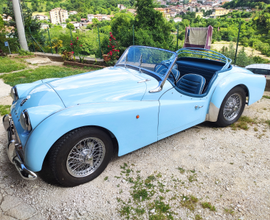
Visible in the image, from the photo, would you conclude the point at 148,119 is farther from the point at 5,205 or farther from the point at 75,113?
the point at 5,205

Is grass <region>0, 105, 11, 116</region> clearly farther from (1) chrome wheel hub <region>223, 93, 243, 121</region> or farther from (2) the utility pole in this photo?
(2) the utility pole

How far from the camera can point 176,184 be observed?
2695 mm

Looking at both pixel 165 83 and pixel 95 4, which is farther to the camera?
pixel 95 4

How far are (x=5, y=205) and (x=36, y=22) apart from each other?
17.6 m

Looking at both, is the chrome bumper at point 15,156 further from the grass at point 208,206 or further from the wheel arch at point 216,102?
the wheel arch at point 216,102

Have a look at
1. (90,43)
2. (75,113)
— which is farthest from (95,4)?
(75,113)

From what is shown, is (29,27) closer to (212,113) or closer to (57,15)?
(212,113)

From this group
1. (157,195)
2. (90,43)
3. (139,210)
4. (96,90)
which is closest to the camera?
(139,210)

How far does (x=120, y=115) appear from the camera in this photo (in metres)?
2.65

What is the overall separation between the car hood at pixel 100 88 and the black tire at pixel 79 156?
0.43 metres

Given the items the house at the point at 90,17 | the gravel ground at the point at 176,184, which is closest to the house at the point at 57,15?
the house at the point at 90,17

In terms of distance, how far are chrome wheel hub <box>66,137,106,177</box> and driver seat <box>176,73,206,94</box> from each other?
6.29ft

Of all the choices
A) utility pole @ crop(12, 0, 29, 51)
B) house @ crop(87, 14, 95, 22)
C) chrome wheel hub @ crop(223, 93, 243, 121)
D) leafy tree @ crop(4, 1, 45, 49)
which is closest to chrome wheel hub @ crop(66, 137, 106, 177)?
chrome wheel hub @ crop(223, 93, 243, 121)

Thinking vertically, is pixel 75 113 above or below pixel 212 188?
above
